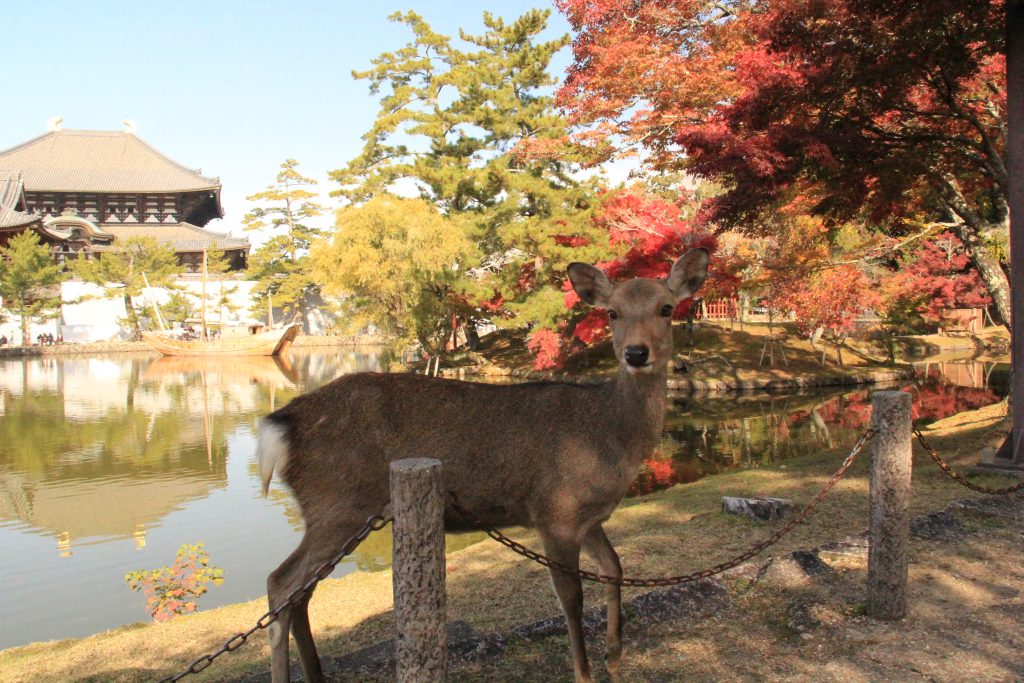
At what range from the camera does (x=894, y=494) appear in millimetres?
4242

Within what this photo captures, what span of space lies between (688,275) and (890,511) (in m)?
1.77

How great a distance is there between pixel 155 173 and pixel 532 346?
4473 centimetres

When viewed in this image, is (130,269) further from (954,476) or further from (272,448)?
(954,476)

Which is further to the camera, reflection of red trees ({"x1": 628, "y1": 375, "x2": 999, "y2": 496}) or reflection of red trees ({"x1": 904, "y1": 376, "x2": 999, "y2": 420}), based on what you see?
reflection of red trees ({"x1": 904, "y1": 376, "x2": 999, "y2": 420})

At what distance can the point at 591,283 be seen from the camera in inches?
164

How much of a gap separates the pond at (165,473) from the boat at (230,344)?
16.4m

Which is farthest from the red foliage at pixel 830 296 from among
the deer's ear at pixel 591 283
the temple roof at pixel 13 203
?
the temple roof at pixel 13 203

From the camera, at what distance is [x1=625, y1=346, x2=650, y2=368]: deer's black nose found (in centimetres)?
367

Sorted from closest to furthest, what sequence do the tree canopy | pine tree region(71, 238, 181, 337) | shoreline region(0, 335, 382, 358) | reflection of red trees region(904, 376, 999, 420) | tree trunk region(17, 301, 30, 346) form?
reflection of red trees region(904, 376, 999, 420) → the tree canopy → tree trunk region(17, 301, 30, 346) → shoreline region(0, 335, 382, 358) → pine tree region(71, 238, 181, 337)

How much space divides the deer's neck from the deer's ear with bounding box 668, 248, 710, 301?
467mm

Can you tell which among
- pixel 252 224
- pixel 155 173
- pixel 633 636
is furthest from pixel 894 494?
pixel 155 173

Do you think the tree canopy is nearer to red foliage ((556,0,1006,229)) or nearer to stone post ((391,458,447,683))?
red foliage ((556,0,1006,229))

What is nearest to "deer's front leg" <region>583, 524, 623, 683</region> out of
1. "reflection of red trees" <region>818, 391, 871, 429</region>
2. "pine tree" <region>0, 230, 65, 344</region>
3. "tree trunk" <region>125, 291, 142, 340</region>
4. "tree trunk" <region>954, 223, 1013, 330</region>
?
"tree trunk" <region>954, 223, 1013, 330</region>

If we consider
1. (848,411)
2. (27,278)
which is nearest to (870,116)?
(848,411)
